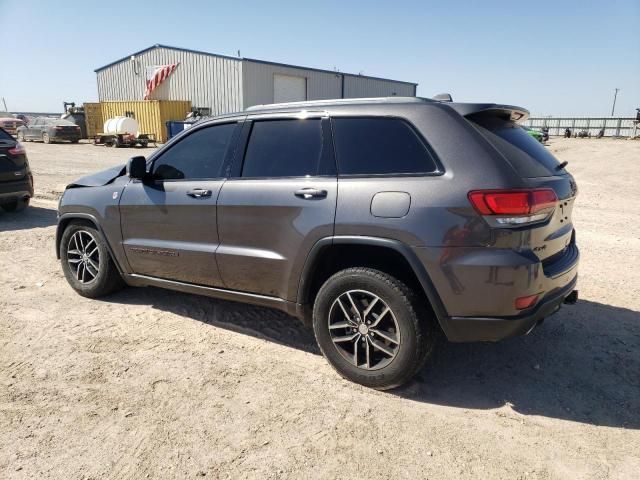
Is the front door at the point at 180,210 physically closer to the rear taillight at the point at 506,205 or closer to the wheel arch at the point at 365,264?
the wheel arch at the point at 365,264

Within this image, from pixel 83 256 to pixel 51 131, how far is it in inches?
1081

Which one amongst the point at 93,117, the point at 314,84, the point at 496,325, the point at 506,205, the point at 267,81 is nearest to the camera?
the point at 506,205

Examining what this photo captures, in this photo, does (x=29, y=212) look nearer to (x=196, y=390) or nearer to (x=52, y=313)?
(x=52, y=313)

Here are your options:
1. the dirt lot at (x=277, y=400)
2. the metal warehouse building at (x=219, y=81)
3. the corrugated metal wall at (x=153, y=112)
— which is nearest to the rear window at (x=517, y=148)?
the dirt lot at (x=277, y=400)

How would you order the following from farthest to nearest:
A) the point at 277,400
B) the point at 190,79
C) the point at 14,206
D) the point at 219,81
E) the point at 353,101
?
the point at 190,79
the point at 219,81
the point at 14,206
the point at 353,101
the point at 277,400

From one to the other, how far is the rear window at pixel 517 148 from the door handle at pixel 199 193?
6.43ft

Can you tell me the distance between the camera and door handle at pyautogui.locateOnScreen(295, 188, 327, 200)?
306cm

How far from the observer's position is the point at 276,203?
10.6 ft

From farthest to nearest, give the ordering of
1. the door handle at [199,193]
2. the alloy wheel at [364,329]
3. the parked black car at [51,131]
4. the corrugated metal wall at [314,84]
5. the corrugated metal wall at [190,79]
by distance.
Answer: the corrugated metal wall at [314,84] → the corrugated metal wall at [190,79] → the parked black car at [51,131] → the door handle at [199,193] → the alloy wheel at [364,329]

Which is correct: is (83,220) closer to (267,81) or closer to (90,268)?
(90,268)

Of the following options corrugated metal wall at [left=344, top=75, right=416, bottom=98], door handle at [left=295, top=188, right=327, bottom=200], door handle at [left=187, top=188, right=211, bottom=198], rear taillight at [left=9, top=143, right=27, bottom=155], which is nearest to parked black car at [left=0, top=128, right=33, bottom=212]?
rear taillight at [left=9, top=143, right=27, bottom=155]

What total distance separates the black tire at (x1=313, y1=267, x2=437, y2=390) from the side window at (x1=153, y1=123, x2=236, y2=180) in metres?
1.35

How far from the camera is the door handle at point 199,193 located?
3582mm

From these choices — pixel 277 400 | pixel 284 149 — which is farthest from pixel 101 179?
pixel 277 400
